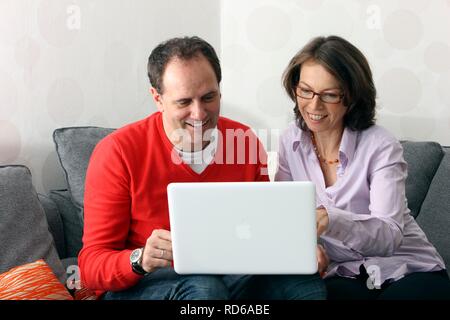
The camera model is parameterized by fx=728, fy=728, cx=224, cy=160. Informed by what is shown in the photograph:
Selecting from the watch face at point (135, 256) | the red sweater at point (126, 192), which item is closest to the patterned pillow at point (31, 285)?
the red sweater at point (126, 192)

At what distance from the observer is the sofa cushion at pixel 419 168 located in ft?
7.21

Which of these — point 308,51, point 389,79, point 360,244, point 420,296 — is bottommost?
point 420,296

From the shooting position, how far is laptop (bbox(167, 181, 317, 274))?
131 cm

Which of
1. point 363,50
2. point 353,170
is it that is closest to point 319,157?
point 353,170

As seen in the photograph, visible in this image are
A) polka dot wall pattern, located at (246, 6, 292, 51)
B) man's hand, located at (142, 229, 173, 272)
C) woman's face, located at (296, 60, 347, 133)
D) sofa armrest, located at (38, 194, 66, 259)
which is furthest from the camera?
polka dot wall pattern, located at (246, 6, 292, 51)

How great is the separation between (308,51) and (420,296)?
2.14 ft

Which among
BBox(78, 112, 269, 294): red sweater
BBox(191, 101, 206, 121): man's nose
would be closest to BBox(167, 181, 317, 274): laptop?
BBox(78, 112, 269, 294): red sweater

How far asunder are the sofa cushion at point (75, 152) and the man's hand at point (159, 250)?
0.71 m

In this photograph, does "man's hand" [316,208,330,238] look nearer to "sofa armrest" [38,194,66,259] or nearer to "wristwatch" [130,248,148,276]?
"wristwatch" [130,248,148,276]

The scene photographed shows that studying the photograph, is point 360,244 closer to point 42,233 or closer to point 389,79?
point 42,233

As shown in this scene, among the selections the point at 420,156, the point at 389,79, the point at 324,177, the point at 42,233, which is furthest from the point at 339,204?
the point at 389,79

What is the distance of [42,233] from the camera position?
1.94 metres

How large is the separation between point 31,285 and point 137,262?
321mm

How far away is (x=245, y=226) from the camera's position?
52.4 inches
